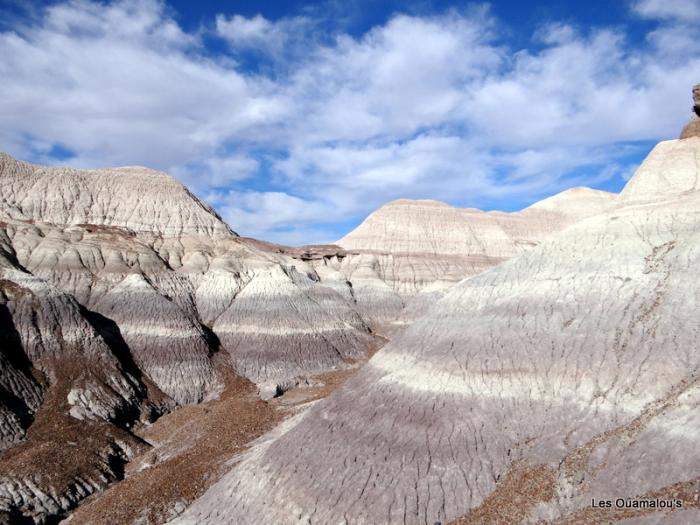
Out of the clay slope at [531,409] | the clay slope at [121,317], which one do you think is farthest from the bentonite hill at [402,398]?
the clay slope at [121,317]

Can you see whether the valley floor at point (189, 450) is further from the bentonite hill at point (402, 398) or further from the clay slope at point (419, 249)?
the clay slope at point (419, 249)

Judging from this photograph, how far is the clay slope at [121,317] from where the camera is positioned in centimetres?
2886

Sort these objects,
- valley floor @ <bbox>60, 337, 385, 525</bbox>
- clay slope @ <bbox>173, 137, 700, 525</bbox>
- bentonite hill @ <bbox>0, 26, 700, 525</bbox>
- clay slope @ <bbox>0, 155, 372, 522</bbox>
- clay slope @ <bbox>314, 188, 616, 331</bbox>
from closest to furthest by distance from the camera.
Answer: clay slope @ <bbox>173, 137, 700, 525</bbox> < bentonite hill @ <bbox>0, 26, 700, 525</bbox> < valley floor @ <bbox>60, 337, 385, 525</bbox> < clay slope @ <bbox>0, 155, 372, 522</bbox> < clay slope @ <bbox>314, 188, 616, 331</bbox>

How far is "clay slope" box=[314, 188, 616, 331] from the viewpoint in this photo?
2586 inches

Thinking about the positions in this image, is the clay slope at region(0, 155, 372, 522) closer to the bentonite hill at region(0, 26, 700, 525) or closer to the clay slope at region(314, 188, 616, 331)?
the bentonite hill at region(0, 26, 700, 525)

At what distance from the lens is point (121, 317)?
4388cm

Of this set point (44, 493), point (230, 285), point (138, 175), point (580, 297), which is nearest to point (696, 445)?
point (580, 297)

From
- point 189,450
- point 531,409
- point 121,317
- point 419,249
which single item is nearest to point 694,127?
point 531,409

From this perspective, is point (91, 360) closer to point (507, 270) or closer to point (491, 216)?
point (507, 270)

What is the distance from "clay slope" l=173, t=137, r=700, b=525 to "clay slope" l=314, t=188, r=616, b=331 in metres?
38.0

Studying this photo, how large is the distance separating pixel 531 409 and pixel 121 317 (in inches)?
1430

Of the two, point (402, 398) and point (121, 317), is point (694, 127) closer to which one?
point (402, 398)

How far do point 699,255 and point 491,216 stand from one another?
232 ft

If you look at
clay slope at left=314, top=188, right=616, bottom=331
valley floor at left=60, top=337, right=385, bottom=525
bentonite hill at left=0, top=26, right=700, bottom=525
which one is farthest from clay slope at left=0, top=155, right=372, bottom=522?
clay slope at left=314, top=188, right=616, bottom=331
